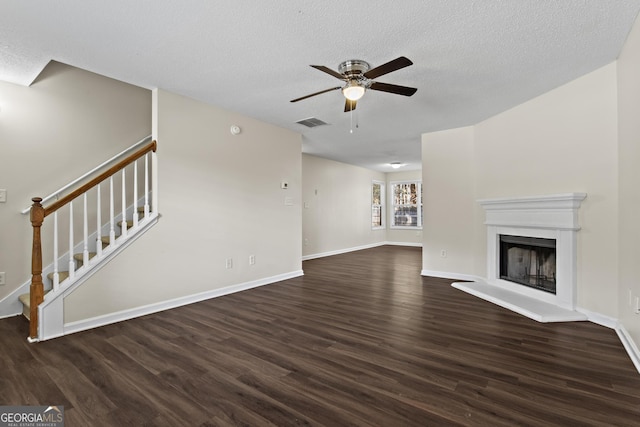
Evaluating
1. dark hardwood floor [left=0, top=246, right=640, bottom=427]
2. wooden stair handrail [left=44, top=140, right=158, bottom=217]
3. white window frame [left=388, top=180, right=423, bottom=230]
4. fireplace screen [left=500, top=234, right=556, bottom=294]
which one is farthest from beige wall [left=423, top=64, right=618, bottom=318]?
white window frame [left=388, top=180, right=423, bottom=230]

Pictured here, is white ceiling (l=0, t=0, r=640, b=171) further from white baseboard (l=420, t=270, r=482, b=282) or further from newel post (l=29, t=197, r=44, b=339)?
white baseboard (l=420, t=270, r=482, b=282)

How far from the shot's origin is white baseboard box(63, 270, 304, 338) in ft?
9.43

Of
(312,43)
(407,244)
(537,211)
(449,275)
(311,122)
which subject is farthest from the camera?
(407,244)

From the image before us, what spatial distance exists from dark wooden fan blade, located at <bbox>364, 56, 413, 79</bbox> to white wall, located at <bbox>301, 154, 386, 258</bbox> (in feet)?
15.3

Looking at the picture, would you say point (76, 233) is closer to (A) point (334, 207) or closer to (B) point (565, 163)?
(A) point (334, 207)

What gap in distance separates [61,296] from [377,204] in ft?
28.2

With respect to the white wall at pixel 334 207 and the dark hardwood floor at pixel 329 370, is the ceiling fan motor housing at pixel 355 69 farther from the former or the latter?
the white wall at pixel 334 207

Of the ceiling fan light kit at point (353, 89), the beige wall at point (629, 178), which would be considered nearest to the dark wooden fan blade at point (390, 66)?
the ceiling fan light kit at point (353, 89)

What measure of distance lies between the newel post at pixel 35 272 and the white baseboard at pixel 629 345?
473 centimetres

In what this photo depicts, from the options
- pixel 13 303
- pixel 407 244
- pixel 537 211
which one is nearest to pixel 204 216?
pixel 13 303

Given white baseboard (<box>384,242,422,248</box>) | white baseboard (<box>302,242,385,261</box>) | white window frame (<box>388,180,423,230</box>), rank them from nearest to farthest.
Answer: white baseboard (<box>302,242,385,261</box>) < white baseboard (<box>384,242,422,248</box>) < white window frame (<box>388,180,423,230</box>)

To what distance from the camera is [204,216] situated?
3.92 meters

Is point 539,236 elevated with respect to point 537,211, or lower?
lower

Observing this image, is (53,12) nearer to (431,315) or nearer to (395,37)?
(395,37)
